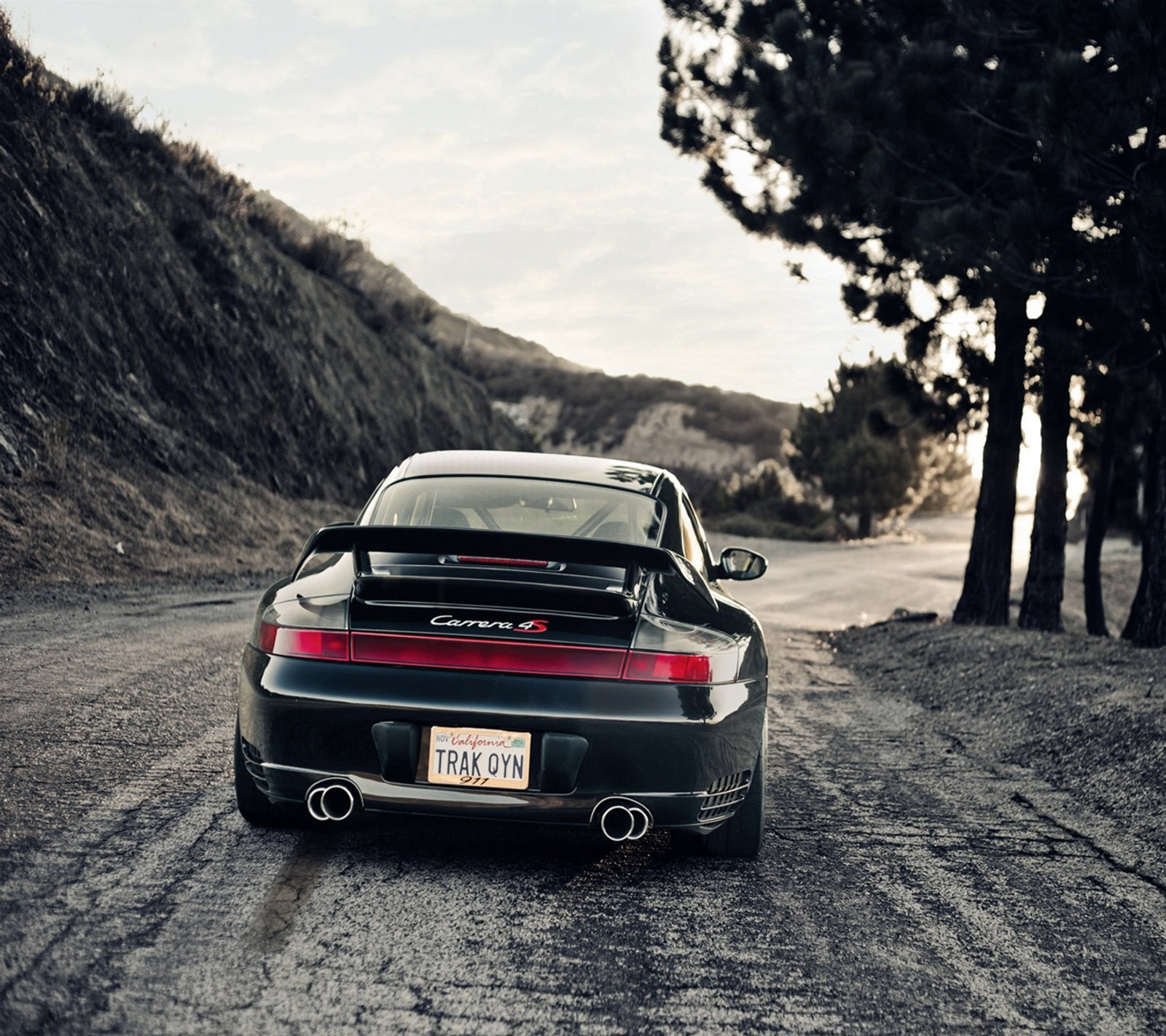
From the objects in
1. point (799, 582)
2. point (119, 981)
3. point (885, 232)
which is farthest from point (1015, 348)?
point (119, 981)

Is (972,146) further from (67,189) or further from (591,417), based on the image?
(591,417)

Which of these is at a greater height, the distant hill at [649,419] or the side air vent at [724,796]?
the distant hill at [649,419]

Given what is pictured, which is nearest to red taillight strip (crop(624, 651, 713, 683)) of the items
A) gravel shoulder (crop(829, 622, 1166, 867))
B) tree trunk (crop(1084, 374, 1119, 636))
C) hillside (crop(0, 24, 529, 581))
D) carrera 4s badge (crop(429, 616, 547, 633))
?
carrera 4s badge (crop(429, 616, 547, 633))

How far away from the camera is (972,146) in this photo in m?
11.8

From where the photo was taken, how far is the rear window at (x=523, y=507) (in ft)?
16.4

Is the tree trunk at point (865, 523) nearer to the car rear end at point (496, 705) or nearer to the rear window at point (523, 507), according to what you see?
the rear window at point (523, 507)

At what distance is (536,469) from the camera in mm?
5324

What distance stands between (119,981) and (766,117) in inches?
493

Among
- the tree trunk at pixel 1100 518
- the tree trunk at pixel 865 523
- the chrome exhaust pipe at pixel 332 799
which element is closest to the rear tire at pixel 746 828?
the chrome exhaust pipe at pixel 332 799

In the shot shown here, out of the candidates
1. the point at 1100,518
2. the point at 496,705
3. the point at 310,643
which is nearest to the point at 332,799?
the point at 310,643

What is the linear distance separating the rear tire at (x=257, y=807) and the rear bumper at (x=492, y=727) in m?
0.32

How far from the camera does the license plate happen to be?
3801 millimetres

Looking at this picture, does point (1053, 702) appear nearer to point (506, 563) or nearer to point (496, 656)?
point (506, 563)

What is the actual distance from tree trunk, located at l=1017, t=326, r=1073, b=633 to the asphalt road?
30.3 ft
